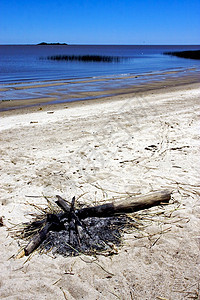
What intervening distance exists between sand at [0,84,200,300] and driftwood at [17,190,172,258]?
0.52 ft

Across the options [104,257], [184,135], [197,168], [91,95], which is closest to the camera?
[104,257]

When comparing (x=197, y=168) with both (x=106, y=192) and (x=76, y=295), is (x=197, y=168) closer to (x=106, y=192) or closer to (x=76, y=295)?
(x=106, y=192)

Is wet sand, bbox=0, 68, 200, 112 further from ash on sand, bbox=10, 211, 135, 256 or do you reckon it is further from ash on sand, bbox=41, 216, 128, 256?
ash on sand, bbox=41, 216, 128, 256

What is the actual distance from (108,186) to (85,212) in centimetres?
109

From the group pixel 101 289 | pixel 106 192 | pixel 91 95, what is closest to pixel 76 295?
pixel 101 289

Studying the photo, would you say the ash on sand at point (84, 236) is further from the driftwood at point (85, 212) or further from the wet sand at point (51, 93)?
the wet sand at point (51, 93)

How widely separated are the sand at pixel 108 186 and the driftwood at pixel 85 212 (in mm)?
158

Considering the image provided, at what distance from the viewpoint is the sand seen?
2.67 meters

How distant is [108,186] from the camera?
451 cm

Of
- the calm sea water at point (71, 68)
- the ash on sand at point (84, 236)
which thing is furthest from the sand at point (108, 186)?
the calm sea water at point (71, 68)

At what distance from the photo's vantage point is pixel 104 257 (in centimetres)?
300

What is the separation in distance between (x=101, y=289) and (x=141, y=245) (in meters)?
0.77

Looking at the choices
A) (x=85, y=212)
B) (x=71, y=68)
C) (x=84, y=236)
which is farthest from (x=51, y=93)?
(x=71, y=68)

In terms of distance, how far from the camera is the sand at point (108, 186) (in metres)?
2.67
